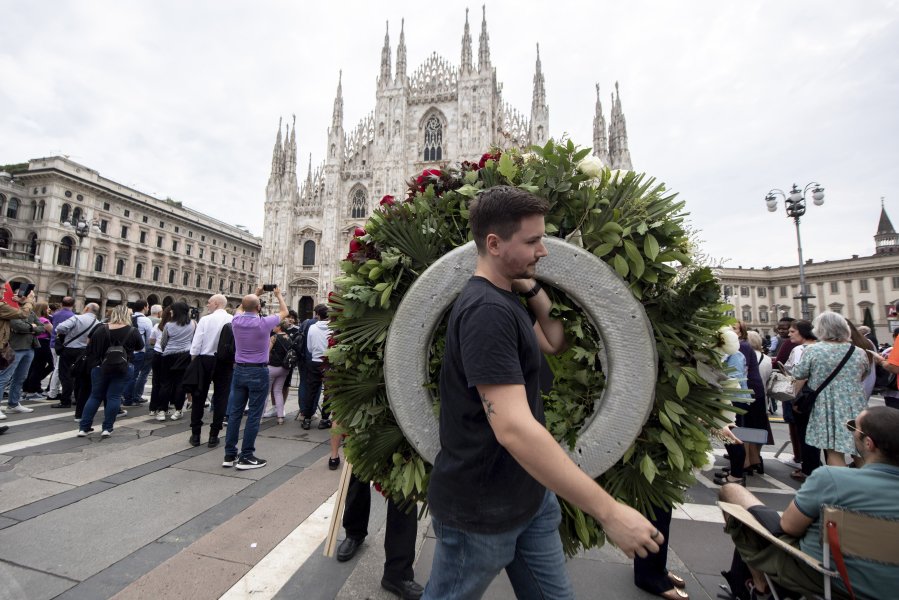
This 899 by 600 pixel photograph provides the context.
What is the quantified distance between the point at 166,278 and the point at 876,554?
1886 inches

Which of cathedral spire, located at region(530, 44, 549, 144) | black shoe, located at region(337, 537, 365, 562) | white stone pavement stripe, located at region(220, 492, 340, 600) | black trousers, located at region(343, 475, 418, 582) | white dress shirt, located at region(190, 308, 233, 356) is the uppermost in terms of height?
cathedral spire, located at region(530, 44, 549, 144)

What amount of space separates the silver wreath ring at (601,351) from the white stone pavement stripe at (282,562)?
158cm

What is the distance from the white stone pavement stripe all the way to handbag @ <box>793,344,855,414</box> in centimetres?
474

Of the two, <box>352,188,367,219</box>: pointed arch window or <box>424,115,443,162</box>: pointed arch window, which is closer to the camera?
<box>424,115,443,162</box>: pointed arch window

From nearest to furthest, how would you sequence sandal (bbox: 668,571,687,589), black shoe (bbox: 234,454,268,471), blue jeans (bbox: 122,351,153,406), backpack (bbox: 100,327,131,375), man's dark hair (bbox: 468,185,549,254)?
man's dark hair (bbox: 468,185,549,254) < sandal (bbox: 668,571,687,589) < black shoe (bbox: 234,454,268,471) < backpack (bbox: 100,327,131,375) < blue jeans (bbox: 122,351,153,406)

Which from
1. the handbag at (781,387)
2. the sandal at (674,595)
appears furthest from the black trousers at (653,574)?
the handbag at (781,387)

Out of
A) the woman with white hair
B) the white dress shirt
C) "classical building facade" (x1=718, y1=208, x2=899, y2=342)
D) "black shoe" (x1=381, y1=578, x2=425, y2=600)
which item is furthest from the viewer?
"classical building facade" (x1=718, y1=208, x2=899, y2=342)

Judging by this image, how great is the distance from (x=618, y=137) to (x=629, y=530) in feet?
118

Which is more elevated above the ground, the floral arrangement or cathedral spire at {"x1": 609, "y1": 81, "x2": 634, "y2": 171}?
cathedral spire at {"x1": 609, "y1": 81, "x2": 634, "y2": 171}

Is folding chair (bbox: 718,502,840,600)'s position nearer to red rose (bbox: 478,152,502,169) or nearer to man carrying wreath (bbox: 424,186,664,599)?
man carrying wreath (bbox: 424,186,664,599)

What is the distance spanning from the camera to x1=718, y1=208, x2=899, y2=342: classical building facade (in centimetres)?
4247

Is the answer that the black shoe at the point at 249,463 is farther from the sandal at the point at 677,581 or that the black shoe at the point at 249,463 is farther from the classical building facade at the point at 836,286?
the classical building facade at the point at 836,286

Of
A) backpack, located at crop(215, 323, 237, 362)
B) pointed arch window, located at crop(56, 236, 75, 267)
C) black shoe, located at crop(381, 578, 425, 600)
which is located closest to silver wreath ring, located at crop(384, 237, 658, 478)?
black shoe, located at crop(381, 578, 425, 600)

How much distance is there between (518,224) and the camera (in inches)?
50.8
